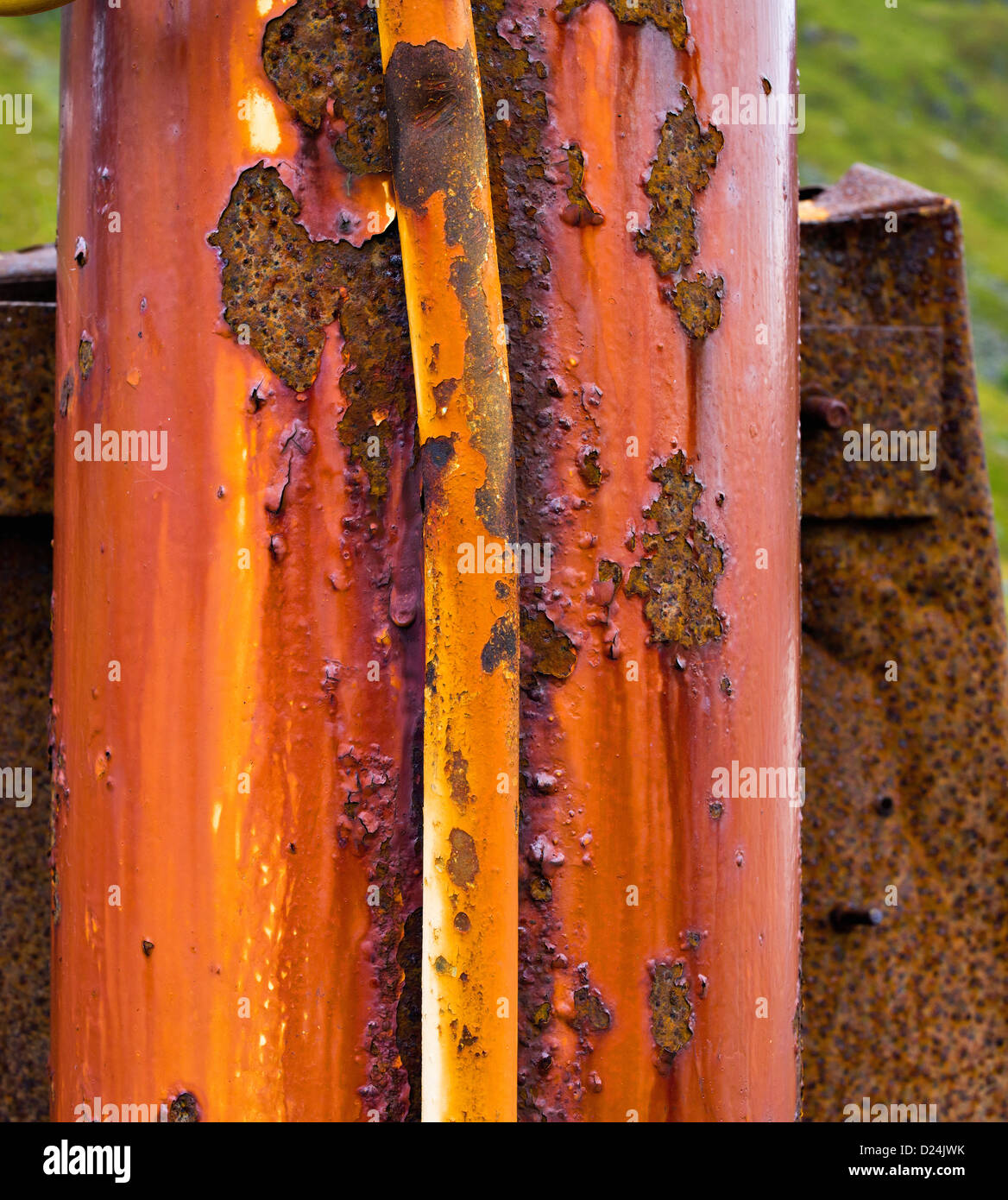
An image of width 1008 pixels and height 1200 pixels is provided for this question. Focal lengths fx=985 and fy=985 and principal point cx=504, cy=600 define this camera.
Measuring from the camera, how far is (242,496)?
63cm

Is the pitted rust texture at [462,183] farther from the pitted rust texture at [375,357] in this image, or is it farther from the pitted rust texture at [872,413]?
the pitted rust texture at [872,413]

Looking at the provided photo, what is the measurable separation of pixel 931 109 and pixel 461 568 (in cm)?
4247

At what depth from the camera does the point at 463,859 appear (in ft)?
1.95

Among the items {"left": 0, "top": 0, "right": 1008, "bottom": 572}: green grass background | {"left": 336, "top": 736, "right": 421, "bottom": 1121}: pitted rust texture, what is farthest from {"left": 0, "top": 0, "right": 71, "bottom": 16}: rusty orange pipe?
{"left": 0, "top": 0, "right": 1008, "bottom": 572}: green grass background

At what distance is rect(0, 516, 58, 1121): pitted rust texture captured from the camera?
1148 millimetres

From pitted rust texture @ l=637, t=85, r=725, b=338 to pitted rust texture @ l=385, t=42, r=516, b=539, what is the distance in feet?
0.43

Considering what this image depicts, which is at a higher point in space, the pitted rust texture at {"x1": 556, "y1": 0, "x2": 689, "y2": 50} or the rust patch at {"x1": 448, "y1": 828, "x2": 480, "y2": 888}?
the pitted rust texture at {"x1": 556, "y1": 0, "x2": 689, "y2": 50}

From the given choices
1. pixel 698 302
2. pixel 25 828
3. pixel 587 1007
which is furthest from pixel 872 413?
pixel 25 828

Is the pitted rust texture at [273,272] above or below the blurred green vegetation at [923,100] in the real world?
below

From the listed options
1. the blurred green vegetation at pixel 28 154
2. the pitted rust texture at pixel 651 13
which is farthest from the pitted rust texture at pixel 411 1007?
the blurred green vegetation at pixel 28 154

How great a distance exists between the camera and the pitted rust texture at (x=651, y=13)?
0.66 m

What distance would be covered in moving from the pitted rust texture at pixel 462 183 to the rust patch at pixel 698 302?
15 cm

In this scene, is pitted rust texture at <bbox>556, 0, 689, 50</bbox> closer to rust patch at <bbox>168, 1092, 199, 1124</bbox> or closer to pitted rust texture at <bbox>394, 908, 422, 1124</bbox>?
pitted rust texture at <bbox>394, 908, 422, 1124</bbox>
